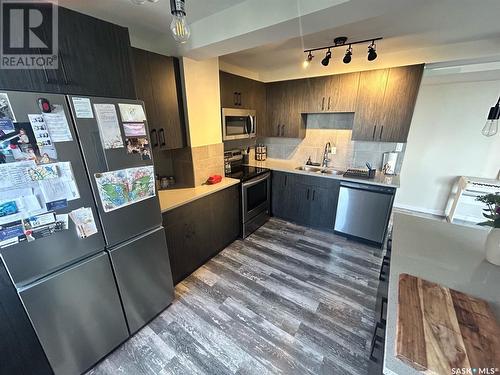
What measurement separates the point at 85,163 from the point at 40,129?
246mm

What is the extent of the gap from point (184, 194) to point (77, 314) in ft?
4.15

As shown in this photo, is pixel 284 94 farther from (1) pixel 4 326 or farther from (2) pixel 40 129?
(1) pixel 4 326

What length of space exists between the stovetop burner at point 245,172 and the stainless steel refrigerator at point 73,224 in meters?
1.49

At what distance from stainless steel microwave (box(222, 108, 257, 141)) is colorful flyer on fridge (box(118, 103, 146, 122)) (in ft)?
4.53

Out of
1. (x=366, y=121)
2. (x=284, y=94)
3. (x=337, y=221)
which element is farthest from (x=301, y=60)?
(x=337, y=221)

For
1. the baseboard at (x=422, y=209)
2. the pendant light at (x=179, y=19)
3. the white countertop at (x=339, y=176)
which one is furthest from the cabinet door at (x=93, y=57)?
the baseboard at (x=422, y=209)

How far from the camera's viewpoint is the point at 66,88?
1.11 meters

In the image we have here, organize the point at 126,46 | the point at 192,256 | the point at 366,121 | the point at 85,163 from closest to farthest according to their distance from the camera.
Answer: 1. the point at 85,163
2. the point at 126,46
3. the point at 192,256
4. the point at 366,121

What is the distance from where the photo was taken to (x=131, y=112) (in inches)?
53.6

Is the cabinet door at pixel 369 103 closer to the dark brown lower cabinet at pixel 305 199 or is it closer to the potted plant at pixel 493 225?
the dark brown lower cabinet at pixel 305 199

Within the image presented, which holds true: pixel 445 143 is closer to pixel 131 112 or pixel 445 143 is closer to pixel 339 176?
pixel 339 176

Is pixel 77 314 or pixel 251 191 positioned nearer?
pixel 77 314

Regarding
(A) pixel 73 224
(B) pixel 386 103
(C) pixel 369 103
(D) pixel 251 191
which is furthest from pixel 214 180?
(B) pixel 386 103

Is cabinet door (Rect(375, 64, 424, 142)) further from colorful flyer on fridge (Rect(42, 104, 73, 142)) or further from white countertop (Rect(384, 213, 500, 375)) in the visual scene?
colorful flyer on fridge (Rect(42, 104, 73, 142))
